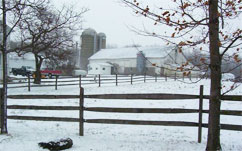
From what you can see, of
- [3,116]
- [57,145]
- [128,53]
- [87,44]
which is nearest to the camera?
[57,145]

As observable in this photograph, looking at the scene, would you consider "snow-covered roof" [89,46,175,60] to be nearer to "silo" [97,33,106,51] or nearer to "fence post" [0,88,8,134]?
"silo" [97,33,106,51]

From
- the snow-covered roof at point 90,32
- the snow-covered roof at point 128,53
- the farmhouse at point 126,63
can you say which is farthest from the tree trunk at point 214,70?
the snow-covered roof at point 90,32

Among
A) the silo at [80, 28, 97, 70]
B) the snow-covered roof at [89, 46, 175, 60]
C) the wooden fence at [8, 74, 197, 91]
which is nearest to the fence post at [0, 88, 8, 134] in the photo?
the wooden fence at [8, 74, 197, 91]

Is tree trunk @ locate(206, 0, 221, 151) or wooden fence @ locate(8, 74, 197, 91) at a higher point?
tree trunk @ locate(206, 0, 221, 151)

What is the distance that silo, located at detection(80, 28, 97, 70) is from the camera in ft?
242

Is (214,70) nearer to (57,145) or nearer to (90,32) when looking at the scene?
(57,145)

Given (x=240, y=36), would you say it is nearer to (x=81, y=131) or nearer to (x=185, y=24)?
(x=185, y=24)

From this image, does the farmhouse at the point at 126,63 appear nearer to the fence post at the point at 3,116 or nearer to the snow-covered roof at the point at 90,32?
the snow-covered roof at the point at 90,32

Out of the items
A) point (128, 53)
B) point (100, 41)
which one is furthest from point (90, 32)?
point (128, 53)

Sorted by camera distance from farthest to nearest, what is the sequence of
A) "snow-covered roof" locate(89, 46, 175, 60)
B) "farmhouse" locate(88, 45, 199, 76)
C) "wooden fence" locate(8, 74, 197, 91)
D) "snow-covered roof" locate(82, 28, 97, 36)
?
"snow-covered roof" locate(82, 28, 97, 36)
"snow-covered roof" locate(89, 46, 175, 60)
"farmhouse" locate(88, 45, 199, 76)
"wooden fence" locate(8, 74, 197, 91)

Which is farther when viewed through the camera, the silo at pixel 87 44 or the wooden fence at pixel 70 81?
the silo at pixel 87 44

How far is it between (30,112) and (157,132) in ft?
17.9

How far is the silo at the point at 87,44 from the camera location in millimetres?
73750

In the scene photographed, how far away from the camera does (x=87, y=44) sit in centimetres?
7350
